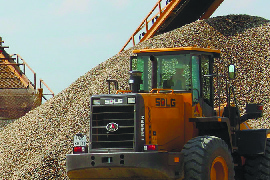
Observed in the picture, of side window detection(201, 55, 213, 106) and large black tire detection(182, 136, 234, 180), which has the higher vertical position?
side window detection(201, 55, 213, 106)

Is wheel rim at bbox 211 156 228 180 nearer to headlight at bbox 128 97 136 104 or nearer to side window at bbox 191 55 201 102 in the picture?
side window at bbox 191 55 201 102

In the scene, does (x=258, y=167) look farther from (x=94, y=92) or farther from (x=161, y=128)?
(x=94, y=92)

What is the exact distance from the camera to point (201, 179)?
37.0ft

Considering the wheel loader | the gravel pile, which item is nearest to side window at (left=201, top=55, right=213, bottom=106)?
the wheel loader

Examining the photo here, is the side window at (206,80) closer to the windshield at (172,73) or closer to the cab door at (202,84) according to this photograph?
the cab door at (202,84)

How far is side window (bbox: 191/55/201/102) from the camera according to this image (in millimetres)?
12522

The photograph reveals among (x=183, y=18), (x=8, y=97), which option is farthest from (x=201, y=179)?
(x=8, y=97)

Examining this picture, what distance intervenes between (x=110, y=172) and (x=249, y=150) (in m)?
3.94

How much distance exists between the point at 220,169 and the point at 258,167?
2.03 meters

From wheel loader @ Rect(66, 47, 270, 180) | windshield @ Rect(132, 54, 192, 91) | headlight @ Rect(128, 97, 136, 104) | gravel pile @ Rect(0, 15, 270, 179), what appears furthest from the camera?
gravel pile @ Rect(0, 15, 270, 179)

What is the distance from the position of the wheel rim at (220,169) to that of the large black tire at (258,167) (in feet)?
6.26

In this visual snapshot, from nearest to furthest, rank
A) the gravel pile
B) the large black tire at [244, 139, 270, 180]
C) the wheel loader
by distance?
the wheel loader < the large black tire at [244, 139, 270, 180] < the gravel pile

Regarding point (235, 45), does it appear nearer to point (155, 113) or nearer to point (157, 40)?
point (157, 40)

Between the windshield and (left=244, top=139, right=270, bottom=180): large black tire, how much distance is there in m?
2.74
